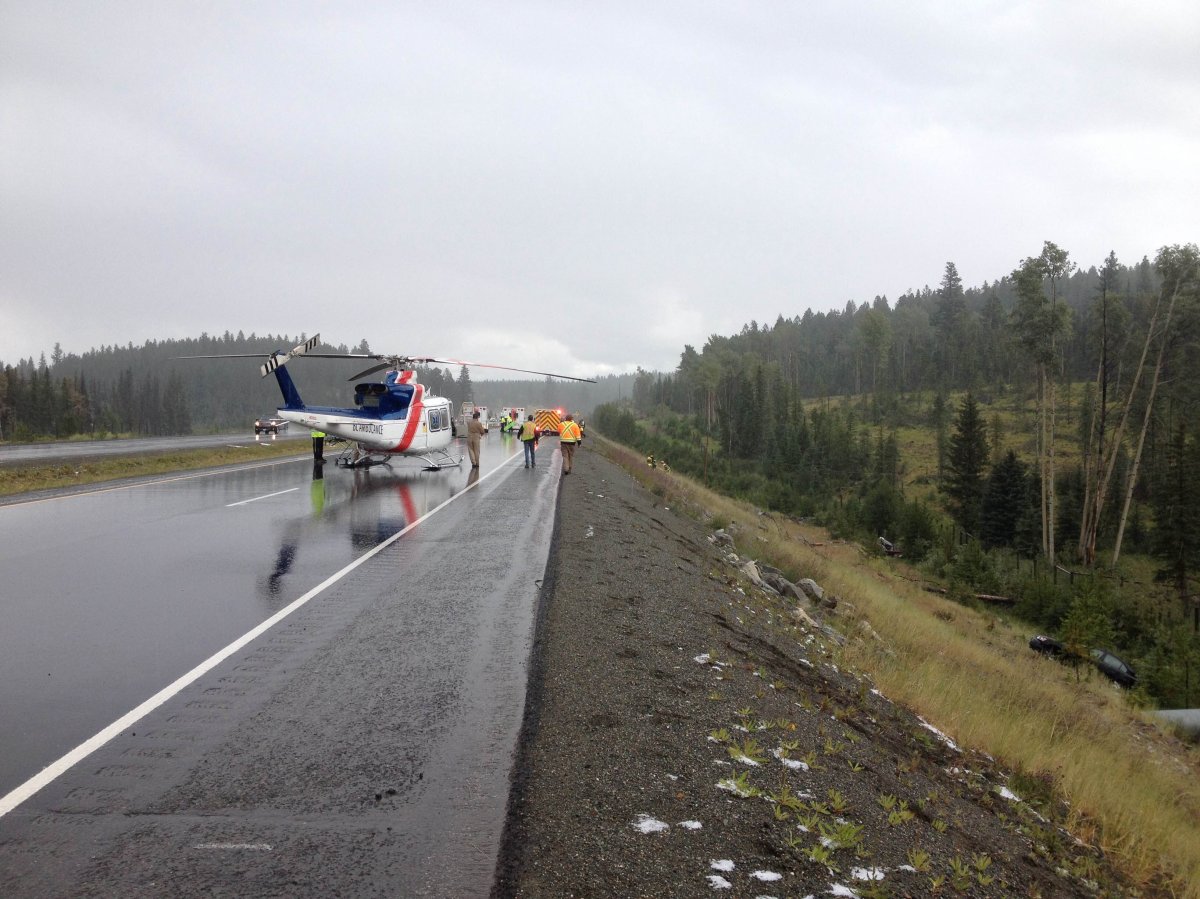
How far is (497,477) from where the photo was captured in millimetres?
23234

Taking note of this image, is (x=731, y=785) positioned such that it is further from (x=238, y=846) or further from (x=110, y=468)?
(x=110, y=468)

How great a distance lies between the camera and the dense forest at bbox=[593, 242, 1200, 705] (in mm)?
37156

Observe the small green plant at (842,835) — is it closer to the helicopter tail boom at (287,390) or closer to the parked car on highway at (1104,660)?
the helicopter tail boom at (287,390)

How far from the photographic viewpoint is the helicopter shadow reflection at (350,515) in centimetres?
970

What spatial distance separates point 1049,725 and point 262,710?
35.6 ft

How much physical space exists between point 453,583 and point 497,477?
563 inches

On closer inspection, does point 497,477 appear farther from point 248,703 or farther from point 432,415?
point 248,703

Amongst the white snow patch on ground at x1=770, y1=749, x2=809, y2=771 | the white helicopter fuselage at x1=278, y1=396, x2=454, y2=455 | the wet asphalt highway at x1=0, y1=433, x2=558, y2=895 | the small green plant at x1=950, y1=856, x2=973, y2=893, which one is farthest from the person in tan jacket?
the small green plant at x1=950, y1=856, x2=973, y2=893

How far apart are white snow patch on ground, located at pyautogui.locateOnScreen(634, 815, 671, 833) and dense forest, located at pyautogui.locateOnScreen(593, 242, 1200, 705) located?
90.7 feet

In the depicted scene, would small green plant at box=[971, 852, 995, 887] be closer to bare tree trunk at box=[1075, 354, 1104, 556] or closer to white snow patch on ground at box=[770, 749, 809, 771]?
white snow patch on ground at box=[770, 749, 809, 771]

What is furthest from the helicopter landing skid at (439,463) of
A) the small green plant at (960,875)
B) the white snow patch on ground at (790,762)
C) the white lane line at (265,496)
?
the small green plant at (960,875)

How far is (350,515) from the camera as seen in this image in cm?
1439

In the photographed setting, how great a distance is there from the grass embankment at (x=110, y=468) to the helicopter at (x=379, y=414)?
3.80m

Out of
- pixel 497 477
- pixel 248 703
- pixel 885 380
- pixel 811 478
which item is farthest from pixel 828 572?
pixel 885 380
